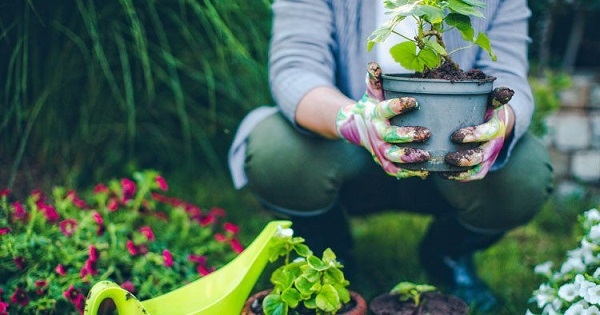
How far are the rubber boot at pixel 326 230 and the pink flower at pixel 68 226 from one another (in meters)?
0.43

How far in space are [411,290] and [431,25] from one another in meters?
0.47

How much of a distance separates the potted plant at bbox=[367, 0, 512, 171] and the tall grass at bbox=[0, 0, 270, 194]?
2.23ft

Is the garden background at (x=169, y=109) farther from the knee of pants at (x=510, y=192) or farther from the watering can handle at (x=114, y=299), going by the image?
the watering can handle at (x=114, y=299)

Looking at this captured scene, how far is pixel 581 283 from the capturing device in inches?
44.2

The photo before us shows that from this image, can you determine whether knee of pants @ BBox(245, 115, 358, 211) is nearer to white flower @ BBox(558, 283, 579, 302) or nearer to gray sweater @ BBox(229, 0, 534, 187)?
gray sweater @ BBox(229, 0, 534, 187)

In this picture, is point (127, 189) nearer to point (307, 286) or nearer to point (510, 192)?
point (307, 286)

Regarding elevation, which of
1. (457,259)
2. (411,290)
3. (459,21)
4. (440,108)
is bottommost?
(457,259)

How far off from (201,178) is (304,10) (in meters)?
1.06

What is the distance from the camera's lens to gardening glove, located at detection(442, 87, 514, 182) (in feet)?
3.26

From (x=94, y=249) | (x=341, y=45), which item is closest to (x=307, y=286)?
(x=94, y=249)

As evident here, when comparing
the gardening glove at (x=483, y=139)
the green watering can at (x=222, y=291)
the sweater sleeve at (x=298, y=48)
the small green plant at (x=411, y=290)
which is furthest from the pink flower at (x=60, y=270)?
the gardening glove at (x=483, y=139)

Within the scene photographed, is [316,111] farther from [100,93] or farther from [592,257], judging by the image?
[100,93]

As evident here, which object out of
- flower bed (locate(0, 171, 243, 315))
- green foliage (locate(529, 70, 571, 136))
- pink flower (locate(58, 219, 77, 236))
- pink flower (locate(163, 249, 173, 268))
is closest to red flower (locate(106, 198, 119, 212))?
flower bed (locate(0, 171, 243, 315))

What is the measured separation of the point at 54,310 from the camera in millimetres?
1255
